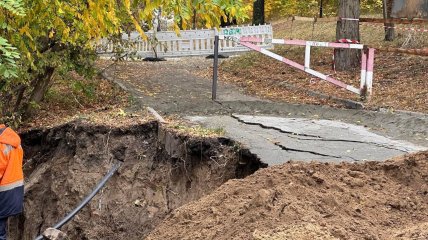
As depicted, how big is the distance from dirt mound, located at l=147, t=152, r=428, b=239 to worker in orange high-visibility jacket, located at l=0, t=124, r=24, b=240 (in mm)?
1861

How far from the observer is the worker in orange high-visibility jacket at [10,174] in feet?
18.5

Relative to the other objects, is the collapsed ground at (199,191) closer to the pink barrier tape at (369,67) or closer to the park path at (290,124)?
the park path at (290,124)

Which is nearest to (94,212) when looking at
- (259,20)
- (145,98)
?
(145,98)

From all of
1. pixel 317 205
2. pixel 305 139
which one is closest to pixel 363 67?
pixel 305 139

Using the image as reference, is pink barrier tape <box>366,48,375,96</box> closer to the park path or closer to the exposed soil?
the exposed soil

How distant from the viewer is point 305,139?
7.59 meters

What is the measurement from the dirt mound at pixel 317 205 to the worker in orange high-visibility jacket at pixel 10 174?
6.11 ft

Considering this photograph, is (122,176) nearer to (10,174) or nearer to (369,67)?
(10,174)

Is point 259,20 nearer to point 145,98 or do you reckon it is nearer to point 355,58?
point 355,58

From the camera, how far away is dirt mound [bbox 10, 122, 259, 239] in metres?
7.21

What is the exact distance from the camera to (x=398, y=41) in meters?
15.6

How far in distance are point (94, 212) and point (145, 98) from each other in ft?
12.6

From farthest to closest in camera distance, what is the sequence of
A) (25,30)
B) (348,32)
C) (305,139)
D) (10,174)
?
(348,32)
(305,139)
(10,174)
(25,30)

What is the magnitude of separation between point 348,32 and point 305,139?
6.38 metres
